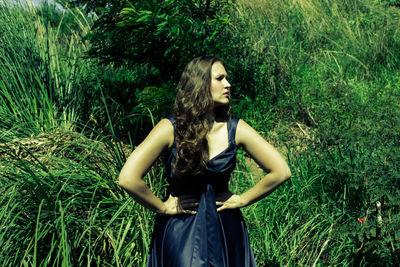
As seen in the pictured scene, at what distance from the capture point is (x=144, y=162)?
2297mm

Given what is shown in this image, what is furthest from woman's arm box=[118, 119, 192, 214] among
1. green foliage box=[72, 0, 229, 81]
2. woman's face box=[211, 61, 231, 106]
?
green foliage box=[72, 0, 229, 81]

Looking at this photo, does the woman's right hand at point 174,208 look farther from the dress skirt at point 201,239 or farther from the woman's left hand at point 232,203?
the woman's left hand at point 232,203

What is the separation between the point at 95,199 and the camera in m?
3.59

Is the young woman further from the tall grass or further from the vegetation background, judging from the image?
the tall grass

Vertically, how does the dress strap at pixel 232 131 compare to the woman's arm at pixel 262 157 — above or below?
above

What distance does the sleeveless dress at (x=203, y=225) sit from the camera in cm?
238

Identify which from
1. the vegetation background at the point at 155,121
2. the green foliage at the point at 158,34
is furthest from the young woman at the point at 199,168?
the green foliage at the point at 158,34

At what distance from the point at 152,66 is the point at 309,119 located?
2205 millimetres

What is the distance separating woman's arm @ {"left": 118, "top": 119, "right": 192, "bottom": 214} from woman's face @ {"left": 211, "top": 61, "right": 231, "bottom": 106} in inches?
11.7

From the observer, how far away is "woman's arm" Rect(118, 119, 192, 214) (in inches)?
89.9

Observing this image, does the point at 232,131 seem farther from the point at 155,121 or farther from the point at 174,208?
the point at 155,121

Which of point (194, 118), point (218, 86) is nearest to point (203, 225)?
point (194, 118)

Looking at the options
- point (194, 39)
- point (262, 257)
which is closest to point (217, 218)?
point (262, 257)

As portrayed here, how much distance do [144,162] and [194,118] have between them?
0.35m
